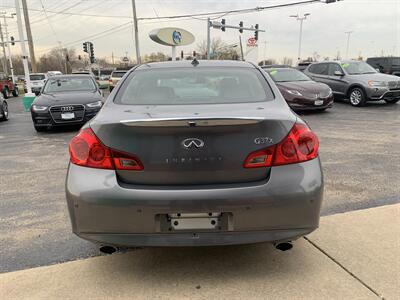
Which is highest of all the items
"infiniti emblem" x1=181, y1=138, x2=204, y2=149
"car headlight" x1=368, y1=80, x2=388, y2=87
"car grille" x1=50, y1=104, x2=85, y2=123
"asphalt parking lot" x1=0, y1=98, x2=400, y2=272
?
"infiniti emblem" x1=181, y1=138, x2=204, y2=149

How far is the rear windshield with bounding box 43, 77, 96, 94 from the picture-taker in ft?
35.6

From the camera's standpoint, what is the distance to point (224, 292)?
2701 millimetres

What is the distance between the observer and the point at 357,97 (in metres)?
14.1

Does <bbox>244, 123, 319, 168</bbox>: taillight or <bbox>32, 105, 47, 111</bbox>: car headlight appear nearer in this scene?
<bbox>244, 123, 319, 168</bbox>: taillight

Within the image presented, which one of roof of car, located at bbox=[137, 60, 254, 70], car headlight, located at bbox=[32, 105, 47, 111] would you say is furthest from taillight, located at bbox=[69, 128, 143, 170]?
car headlight, located at bbox=[32, 105, 47, 111]

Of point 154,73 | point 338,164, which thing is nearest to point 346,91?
point 338,164

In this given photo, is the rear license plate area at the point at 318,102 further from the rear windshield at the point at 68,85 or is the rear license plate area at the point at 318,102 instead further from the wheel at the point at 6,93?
the wheel at the point at 6,93

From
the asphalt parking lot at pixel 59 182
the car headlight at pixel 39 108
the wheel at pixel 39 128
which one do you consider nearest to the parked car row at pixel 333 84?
the asphalt parking lot at pixel 59 182

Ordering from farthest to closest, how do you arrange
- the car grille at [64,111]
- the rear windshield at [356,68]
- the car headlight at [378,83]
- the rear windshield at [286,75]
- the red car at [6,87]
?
the red car at [6,87] < the rear windshield at [356,68] < the car headlight at [378,83] < the rear windshield at [286,75] < the car grille at [64,111]

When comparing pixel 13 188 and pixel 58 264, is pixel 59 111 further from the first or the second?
pixel 58 264

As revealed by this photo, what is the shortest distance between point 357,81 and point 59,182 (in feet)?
38.8

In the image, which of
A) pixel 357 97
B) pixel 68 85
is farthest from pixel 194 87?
pixel 357 97

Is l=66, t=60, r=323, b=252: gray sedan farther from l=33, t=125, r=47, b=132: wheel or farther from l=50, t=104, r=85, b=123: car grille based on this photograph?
l=33, t=125, r=47, b=132: wheel

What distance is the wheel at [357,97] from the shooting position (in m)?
13.8
